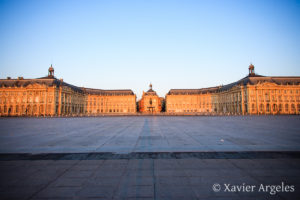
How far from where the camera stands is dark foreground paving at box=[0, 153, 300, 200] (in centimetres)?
340

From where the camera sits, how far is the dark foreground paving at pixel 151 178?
134 inches

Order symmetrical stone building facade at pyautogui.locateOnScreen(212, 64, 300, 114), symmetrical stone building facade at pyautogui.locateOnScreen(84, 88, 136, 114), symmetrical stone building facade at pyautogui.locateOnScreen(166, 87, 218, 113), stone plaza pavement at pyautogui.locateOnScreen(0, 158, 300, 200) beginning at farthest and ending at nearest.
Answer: symmetrical stone building facade at pyautogui.locateOnScreen(166, 87, 218, 113)
symmetrical stone building facade at pyautogui.locateOnScreen(84, 88, 136, 114)
symmetrical stone building facade at pyautogui.locateOnScreen(212, 64, 300, 114)
stone plaza pavement at pyautogui.locateOnScreen(0, 158, 300, 200)

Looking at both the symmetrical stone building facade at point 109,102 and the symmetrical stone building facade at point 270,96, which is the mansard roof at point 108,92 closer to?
the symmetrical stone building facade at point 109,102

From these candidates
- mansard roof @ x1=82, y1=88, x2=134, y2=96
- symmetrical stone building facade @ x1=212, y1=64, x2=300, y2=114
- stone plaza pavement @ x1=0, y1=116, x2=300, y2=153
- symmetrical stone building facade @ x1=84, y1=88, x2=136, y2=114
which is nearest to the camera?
stone plaza pavement @ x1=0, y1=116, x2=300, y2=153

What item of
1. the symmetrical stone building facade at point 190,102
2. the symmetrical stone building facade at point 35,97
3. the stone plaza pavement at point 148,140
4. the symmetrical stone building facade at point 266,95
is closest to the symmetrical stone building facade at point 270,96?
the symmetrical stone building facade at point 266,95

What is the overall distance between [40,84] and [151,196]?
95173mm

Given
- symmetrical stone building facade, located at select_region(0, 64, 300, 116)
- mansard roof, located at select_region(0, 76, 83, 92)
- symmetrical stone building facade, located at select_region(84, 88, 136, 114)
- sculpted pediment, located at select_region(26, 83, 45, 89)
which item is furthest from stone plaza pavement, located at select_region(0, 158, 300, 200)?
symmetrical stone building facade, located at select_region(84, 88, 136, 114)

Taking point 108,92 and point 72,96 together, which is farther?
point 108,92

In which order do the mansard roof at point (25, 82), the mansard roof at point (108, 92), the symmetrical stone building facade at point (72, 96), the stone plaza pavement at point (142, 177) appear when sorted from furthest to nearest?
the mansard roof at point (108, 92)
the mansard roof at point (25, 82)
the symmetrical stone building facade at point (72, 96)
the stone plaza pavement at point (142, 177)

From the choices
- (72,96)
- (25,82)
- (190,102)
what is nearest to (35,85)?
(25,82)

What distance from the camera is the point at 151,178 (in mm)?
4176

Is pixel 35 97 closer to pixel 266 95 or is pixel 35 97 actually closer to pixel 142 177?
pixel 142 177

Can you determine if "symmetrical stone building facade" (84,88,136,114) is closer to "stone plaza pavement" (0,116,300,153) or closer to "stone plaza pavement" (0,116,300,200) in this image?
"stone plaza pavement" (0,116,300,153)

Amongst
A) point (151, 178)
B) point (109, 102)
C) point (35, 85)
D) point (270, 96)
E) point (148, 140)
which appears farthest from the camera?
point (109, 102)
